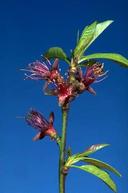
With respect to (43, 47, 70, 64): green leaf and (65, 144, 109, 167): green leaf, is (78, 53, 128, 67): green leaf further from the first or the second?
(65, 144, 109, 167): green leaf

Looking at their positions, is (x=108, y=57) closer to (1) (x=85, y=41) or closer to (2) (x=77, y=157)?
(1) (x=85, y=41)

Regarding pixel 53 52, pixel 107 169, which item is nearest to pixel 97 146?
pixel 107 169

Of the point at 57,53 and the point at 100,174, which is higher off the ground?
the point at 57,53

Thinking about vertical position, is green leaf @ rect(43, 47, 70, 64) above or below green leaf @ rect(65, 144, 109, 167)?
above

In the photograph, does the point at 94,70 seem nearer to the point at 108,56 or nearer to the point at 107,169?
the point at 108,56

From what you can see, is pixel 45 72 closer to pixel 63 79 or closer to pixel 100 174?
pixel 63 79

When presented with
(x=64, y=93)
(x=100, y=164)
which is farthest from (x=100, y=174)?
(x=64, y=93)

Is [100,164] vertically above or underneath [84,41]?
underneath

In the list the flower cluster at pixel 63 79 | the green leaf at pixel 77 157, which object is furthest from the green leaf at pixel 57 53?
the green leaf at pixel 77 157

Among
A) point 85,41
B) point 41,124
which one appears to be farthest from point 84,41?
point 41,124

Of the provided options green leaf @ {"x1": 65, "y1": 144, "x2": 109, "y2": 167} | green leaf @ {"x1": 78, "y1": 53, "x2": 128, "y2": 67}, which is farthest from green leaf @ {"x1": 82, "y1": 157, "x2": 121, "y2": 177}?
green leaf @ {"x1": 78, "y1": 53, "x2": 128, "y2": 67}
